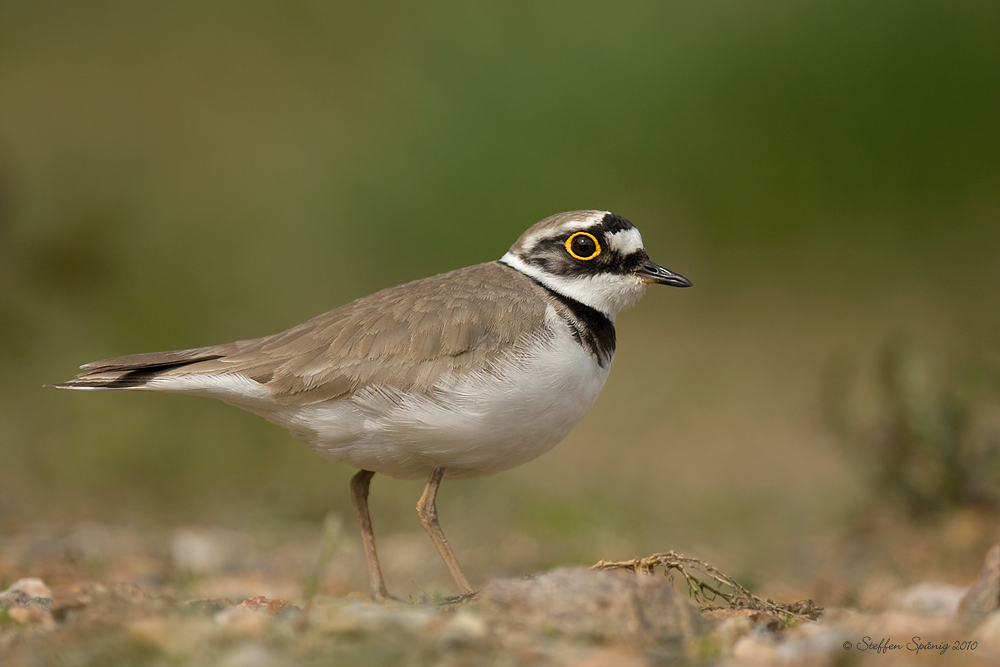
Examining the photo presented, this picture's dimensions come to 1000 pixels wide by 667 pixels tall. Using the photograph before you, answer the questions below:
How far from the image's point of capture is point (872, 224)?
10.5 metres

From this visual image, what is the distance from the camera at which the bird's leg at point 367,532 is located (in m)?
4.27

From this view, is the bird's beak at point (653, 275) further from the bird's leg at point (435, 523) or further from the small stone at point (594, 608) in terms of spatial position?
the small stone at point (594, 608)

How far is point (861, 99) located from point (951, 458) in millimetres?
5580

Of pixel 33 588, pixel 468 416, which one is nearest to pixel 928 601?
pixel 468 416

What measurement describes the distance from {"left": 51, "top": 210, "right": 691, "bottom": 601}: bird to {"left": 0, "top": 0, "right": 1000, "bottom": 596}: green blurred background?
1744 mm

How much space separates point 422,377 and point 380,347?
0.76ft

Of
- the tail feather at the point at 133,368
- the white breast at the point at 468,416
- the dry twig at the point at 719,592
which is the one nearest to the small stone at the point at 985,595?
the dry twig at the point at 719,592

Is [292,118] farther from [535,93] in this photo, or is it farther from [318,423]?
[318,423]

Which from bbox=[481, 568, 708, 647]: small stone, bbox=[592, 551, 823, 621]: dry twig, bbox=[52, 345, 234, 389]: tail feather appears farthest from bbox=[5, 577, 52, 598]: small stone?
bbox=[592, 551, 823, 621]: dry twig

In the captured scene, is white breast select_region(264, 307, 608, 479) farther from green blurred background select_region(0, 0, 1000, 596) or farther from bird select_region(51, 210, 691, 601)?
green blurred background select_region(0, 0, 1000, 596)

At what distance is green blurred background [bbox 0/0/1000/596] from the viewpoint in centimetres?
676

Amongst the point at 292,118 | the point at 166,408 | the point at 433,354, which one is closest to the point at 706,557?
the point at 433,354

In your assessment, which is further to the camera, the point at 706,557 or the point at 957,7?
the point at 957,7

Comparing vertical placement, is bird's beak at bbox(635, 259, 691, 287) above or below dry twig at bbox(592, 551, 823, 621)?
above
